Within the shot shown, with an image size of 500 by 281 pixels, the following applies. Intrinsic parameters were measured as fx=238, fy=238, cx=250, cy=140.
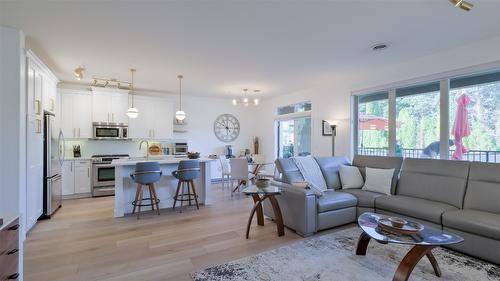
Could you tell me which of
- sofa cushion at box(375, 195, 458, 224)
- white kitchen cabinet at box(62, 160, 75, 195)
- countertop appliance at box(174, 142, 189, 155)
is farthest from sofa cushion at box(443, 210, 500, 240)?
white kitchen cabinet at box(62, 160, 75, 195)

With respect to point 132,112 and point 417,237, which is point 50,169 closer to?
point 132,112

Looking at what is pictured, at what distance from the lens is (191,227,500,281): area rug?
2.22 metres

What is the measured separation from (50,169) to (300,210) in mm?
4082

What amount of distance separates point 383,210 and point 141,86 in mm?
5824

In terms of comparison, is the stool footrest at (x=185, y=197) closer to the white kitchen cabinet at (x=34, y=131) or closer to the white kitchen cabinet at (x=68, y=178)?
the white kitchen cabinet at (x=34, y=131)

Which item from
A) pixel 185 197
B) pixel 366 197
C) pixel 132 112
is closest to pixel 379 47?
pixel 366 197

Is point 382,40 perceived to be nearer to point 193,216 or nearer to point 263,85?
point 263,85

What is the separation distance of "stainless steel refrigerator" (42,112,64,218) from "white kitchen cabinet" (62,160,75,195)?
1019 mm

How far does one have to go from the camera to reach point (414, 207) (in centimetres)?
301

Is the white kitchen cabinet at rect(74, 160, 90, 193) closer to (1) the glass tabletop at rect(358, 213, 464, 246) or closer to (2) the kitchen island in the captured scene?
(2) the kitchen island

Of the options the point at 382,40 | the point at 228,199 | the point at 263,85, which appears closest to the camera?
the point at 382,40

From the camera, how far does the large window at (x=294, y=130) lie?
21.2 feet

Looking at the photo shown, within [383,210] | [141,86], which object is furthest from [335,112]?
[141,86]

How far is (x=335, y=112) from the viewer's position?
5406mm
